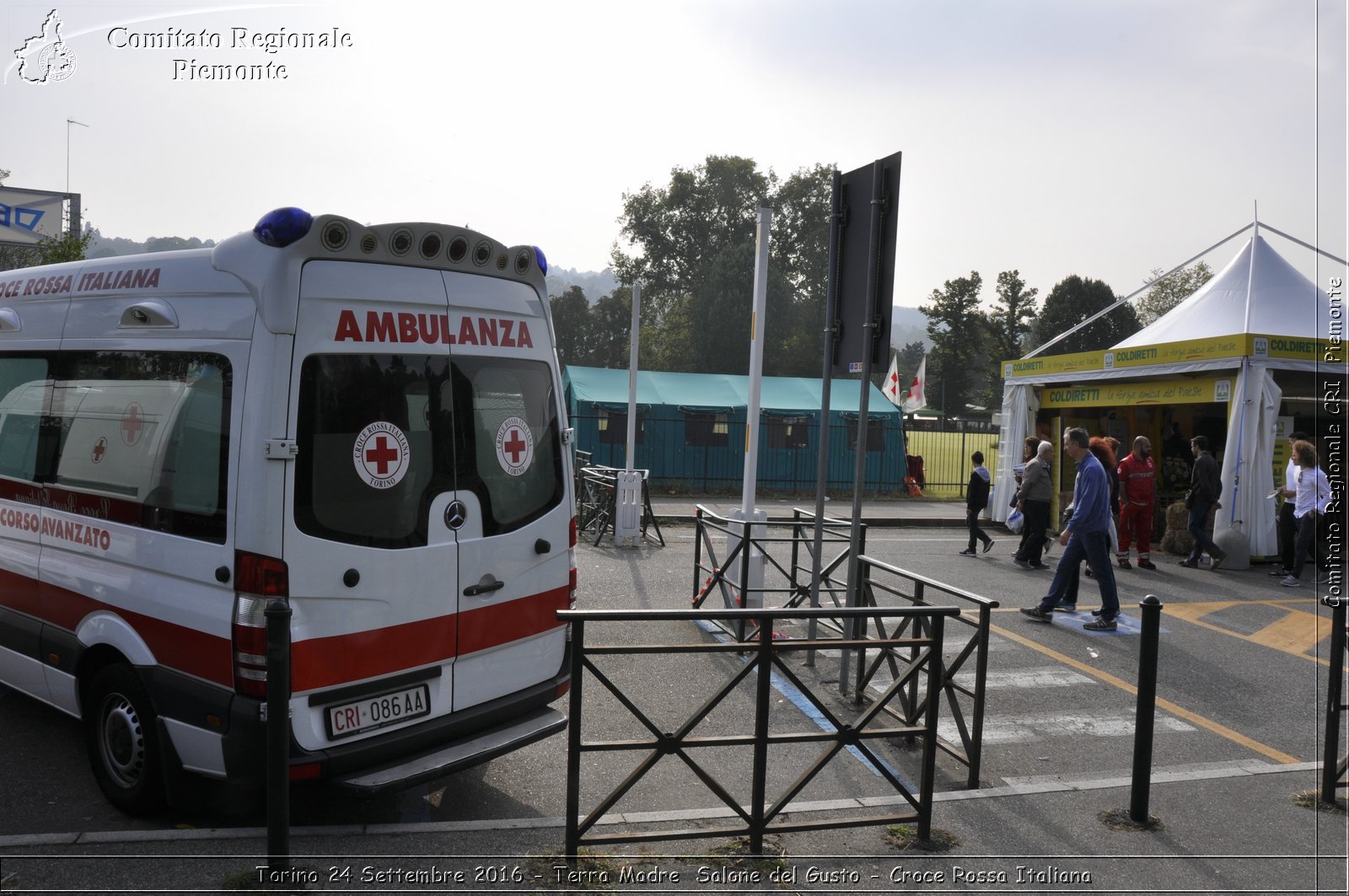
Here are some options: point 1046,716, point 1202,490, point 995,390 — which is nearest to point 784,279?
point 995,390

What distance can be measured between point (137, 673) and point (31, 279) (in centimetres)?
257

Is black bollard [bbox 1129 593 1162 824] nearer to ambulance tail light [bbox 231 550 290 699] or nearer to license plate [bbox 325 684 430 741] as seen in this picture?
license plate [bbox 325 684 430 741]

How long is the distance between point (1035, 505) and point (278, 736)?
33.5 feet

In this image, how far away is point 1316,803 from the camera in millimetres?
4945

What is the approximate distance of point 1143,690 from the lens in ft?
15.0

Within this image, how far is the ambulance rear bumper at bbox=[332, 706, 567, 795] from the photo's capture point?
13.0 feet

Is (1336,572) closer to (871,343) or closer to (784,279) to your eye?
(871,343)

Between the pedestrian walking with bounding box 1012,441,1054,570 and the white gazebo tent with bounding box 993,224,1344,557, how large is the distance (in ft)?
9.35

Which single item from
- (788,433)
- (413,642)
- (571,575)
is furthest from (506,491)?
(788,433)

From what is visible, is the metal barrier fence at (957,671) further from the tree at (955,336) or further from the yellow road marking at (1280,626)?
the tree at (955,336)

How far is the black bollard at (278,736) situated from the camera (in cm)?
355

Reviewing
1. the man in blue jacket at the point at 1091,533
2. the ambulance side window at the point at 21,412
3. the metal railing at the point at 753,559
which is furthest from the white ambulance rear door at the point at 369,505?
the man in blue jacket at the point at 1091,533

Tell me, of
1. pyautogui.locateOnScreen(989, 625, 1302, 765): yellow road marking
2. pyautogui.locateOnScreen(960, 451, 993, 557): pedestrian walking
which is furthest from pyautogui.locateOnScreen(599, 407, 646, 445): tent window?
pyautogui.locateOnScreen(989, 625, 1302, 765): yellow road marking

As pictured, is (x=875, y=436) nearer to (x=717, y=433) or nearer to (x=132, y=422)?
(x=717, y=433)
